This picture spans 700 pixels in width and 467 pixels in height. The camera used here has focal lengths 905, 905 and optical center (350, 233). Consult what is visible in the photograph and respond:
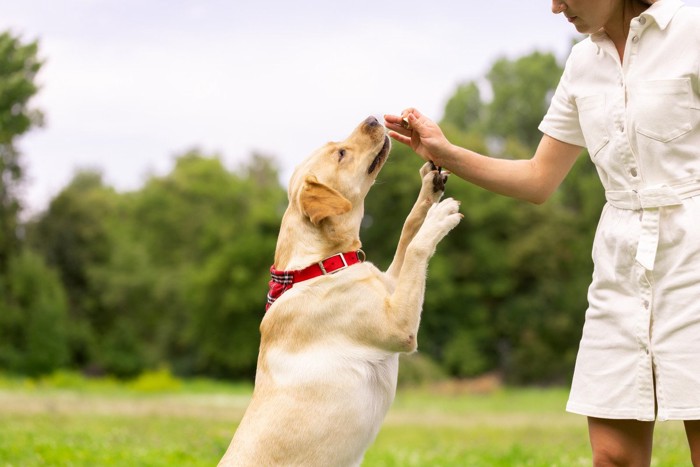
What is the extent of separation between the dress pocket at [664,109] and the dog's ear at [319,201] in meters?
1.59

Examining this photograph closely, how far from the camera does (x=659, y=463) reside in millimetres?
7770

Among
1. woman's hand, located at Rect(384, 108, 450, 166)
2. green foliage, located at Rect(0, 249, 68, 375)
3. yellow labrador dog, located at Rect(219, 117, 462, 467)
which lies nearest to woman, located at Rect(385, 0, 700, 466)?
woman's hand, located at Rect(384, 108, 450, 166)

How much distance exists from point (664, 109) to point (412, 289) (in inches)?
58.8

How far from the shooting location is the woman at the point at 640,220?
3770mm

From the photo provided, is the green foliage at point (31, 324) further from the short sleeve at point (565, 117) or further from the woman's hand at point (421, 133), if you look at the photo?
the short sleeve at point (565, 117)

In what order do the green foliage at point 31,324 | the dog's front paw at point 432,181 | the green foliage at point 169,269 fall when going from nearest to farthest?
1. the dog's front paw at point 432,181
2. the green foliage at point 31,324
3. the green foliage at point 169,269

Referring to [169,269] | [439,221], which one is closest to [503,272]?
[169,269]

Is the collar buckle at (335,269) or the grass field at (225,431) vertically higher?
A: the collar buckle at (335,269)

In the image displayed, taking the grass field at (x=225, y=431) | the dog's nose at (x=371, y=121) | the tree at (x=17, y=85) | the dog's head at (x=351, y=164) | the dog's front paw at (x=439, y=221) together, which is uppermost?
the tree at (x=17, y=85)

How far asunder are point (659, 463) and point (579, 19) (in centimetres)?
507

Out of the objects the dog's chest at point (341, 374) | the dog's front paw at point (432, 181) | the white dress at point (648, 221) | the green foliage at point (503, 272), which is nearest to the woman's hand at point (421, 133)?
the dog's front paw at point (432, 181)

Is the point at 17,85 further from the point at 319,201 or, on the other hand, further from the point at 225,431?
the point at 319,201

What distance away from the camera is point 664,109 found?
3771 mm

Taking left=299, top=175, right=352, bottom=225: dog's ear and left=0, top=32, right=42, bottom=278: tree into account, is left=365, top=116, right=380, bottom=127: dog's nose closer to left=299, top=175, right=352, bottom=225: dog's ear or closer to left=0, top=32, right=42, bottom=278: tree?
left=299, top=175, right=352, bottom=225: dog's ear
